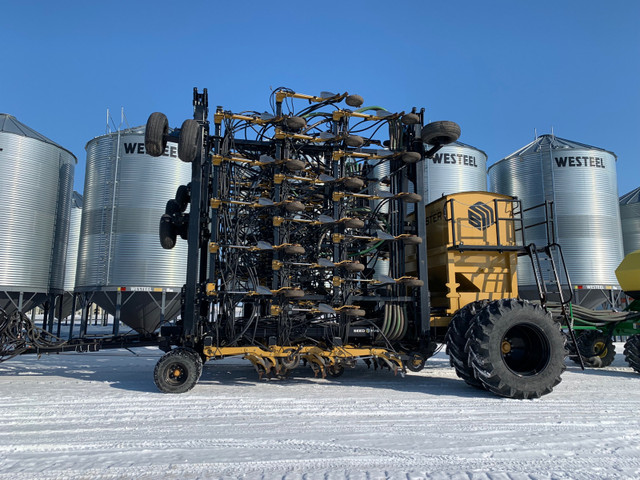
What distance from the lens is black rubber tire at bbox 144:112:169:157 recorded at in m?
7.68

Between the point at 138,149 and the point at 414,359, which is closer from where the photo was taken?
the point at 414,359

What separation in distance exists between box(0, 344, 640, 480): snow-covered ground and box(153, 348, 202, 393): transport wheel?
0.78 ft

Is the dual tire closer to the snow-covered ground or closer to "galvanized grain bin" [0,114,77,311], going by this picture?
the snow-covered ground

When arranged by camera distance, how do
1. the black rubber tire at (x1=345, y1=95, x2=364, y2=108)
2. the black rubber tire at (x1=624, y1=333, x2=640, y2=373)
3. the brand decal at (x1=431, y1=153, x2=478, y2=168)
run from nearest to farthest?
the black rubber tire at (x1=345, y1=95, x2=364, y2=108), the black rubber tire at (x1=624, y1=333, x2=640, y2=373), the brand decal at (x1=431, y1=153, x2=478, y2=168)

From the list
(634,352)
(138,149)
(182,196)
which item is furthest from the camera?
(138,149)

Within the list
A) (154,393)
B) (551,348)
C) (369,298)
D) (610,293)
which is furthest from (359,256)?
(610,293)

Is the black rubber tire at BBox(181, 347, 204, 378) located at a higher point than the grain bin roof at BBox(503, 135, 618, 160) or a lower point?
lower

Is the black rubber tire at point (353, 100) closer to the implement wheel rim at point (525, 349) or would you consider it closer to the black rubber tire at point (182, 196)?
the black rubber tire at point (182, 196)

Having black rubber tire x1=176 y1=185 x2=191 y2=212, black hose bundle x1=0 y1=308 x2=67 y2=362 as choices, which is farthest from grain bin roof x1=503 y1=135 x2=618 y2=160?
black hose bundle x1=0 y1=308 x2=67 y2=362

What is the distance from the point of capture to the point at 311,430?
4.79 metres

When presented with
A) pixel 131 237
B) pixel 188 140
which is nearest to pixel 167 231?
pixel 188 140

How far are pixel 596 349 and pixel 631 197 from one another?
16.9 metres

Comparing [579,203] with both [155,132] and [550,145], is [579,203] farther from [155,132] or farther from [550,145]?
[155,132]

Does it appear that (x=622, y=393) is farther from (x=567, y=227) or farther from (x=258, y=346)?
(x=567, y=227)
